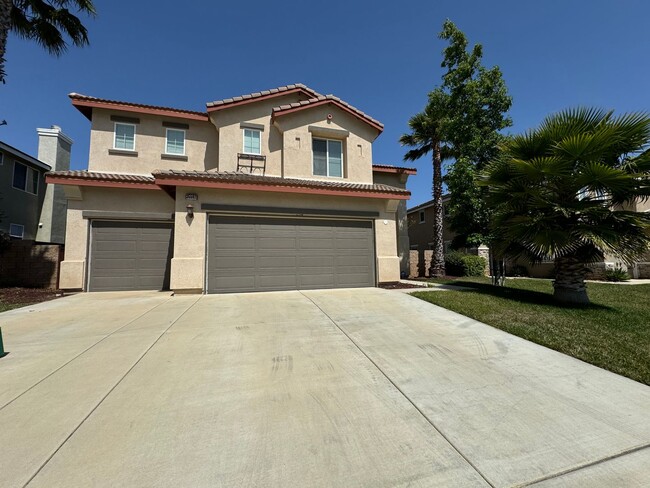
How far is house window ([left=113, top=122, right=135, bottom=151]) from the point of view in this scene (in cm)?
1196

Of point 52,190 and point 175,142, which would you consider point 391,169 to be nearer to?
point 175,142

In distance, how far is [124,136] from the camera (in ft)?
39.5

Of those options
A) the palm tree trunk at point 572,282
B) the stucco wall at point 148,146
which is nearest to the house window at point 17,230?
the stucco wall at point 148,146

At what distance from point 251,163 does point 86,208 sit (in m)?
5.99

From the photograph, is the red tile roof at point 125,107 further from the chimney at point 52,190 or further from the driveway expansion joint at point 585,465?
the driveway expansion joint at point 585,465

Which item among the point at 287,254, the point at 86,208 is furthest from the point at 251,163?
the point at 86,208

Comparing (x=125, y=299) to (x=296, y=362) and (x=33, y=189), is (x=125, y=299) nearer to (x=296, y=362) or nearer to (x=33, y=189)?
(x=296, y=362)

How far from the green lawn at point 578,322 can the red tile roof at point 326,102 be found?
778 cm

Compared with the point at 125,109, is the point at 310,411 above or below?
below

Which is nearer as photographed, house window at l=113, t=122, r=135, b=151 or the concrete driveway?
the concrete driveway

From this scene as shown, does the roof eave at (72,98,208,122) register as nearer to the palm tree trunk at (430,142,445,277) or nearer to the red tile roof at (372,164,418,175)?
the red tile roof at (372,164,418,175)

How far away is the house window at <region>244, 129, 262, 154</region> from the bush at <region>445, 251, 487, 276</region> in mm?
12110

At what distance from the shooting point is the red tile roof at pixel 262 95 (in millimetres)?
11867

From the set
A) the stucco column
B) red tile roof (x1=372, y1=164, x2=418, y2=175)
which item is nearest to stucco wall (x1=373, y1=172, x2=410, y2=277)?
red tile roof (x1=372, y1=164, x2=418, y2=175)
